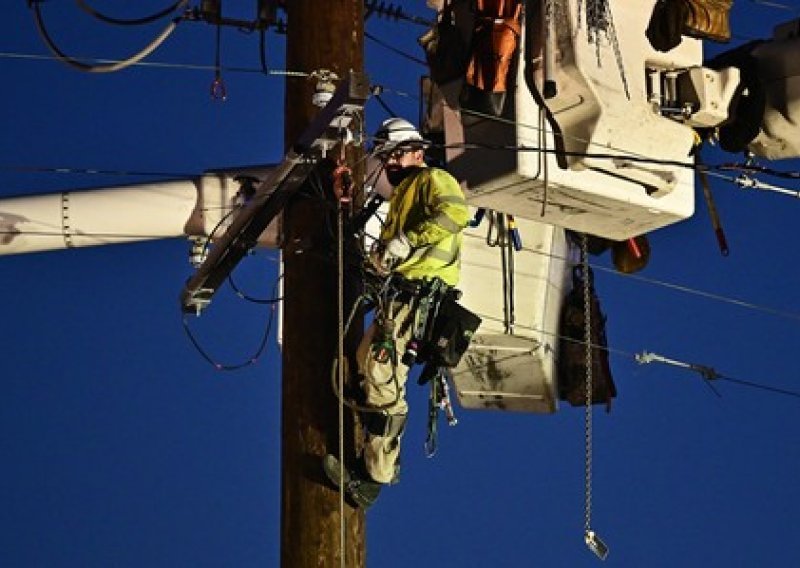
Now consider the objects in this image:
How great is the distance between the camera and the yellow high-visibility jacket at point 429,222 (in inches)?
348

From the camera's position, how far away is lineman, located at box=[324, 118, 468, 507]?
8.23 m

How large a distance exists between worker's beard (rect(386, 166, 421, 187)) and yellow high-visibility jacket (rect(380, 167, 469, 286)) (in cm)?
13

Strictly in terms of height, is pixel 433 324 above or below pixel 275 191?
below

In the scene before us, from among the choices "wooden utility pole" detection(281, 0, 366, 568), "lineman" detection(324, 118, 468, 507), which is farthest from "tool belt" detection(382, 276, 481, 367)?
"wooden utility pole" detection(281, 0, 366, 568)

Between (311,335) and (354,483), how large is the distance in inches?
33.2

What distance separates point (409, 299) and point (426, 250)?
0.32 m

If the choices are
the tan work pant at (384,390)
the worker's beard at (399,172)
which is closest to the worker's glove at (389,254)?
the tan work pant at (384,390)

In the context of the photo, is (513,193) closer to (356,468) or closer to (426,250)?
(426,250)

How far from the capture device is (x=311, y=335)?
318 inches

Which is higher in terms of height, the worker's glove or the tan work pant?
the worker's glove

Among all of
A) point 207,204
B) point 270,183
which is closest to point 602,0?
point 270,183

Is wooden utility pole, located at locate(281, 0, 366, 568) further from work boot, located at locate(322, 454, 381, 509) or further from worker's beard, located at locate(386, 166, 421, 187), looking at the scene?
worker's beard, located at locate(386, 166, 421, 187)

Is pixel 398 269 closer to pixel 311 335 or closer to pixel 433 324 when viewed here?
pixel 433 324

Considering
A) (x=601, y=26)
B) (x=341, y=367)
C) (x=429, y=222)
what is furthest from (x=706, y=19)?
(x=341, y=367)
